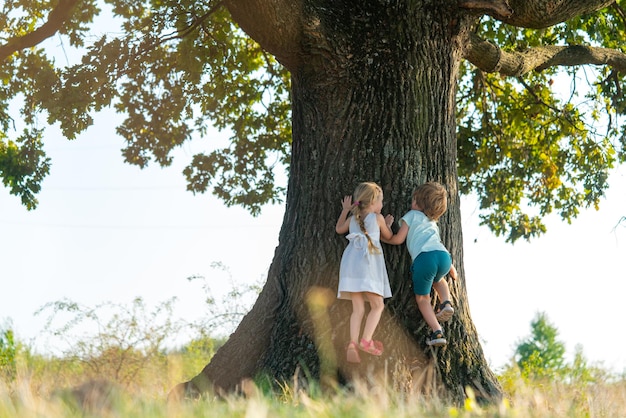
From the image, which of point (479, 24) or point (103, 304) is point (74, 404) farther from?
point (479, 24)

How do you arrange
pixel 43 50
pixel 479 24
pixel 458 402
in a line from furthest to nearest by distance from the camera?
pixel 479 24, pixel 43 50, pixel 458 402

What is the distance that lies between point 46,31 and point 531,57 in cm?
668

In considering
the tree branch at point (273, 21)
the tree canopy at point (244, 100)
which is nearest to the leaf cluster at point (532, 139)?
the tree canopy at point (244, 100)

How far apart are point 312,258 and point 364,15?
271 centimetres

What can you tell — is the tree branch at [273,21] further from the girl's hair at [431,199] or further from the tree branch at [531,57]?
the tree branch at [531,57]

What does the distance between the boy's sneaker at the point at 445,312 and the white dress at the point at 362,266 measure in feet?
1.96

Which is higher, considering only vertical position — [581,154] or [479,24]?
[479,24]

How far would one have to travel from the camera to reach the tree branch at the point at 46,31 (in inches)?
430

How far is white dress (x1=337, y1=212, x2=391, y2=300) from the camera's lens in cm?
796

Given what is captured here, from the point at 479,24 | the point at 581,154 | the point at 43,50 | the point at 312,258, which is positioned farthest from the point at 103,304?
the point at 581,154

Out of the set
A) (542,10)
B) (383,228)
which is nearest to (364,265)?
(383,228)

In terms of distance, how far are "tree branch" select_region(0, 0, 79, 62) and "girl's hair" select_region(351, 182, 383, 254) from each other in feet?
17.3

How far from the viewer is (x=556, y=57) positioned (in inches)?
462

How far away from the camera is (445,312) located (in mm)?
8258
